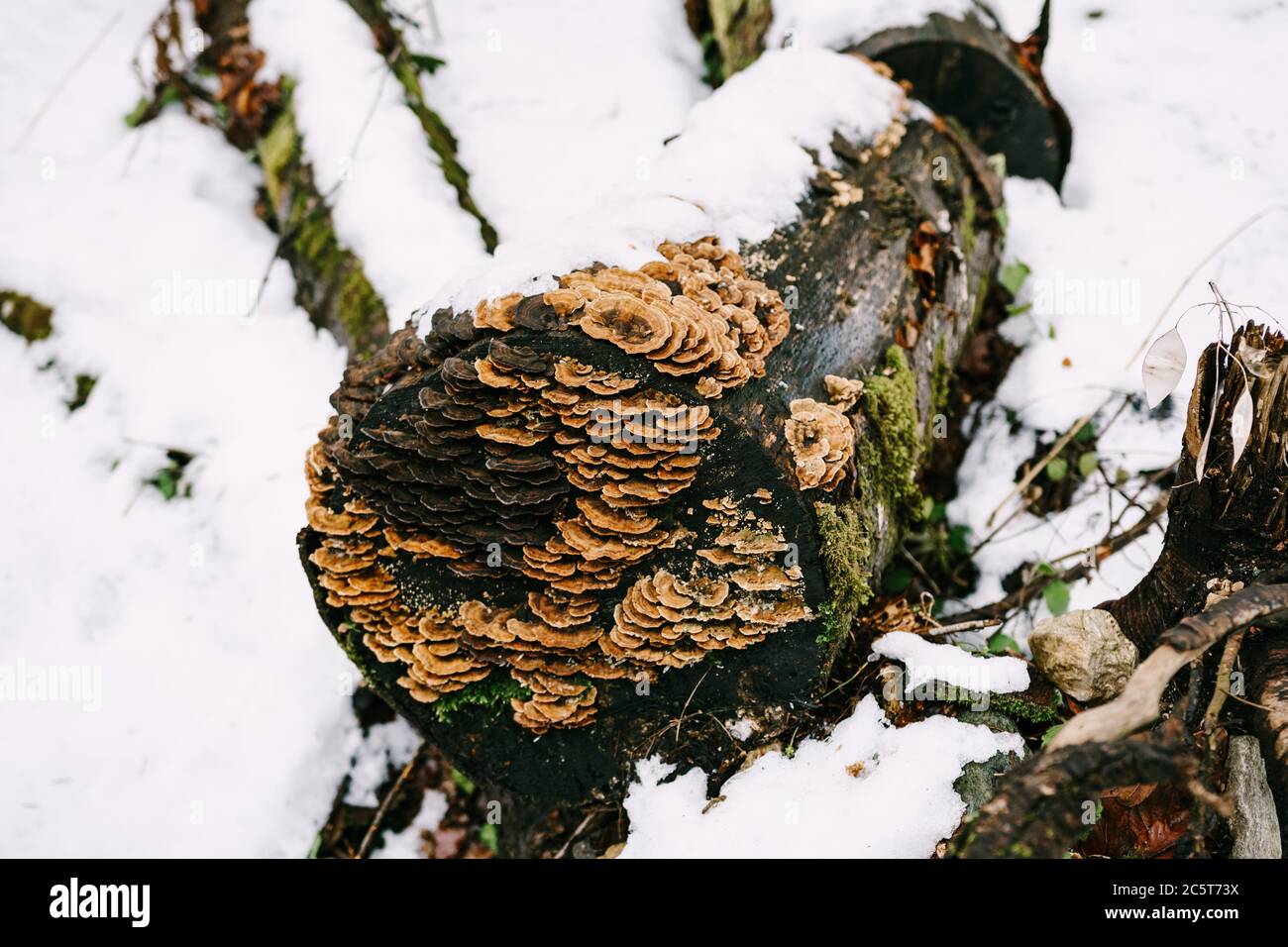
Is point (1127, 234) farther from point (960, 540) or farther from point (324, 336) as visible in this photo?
point (324, 336)

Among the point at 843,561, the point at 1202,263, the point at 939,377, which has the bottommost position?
the point at 843,561

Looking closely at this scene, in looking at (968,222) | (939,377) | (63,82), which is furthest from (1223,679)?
(63,82)

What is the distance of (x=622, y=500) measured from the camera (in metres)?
2.88

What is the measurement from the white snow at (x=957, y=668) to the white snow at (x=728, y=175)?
1.74 metres

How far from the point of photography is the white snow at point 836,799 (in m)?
2.77

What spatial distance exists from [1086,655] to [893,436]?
3.61 feet

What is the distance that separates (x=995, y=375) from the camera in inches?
204

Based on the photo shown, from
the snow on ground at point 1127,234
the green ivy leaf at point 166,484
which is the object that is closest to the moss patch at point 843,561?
the snow on ground at point 1127,234

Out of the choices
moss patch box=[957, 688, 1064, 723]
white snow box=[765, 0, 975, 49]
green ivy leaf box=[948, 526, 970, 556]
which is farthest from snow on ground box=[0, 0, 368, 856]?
white snow box=[765, 0, 975, 49]

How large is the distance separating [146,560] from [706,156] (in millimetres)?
3973

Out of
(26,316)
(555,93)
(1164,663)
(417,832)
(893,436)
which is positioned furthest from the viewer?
(555,93)

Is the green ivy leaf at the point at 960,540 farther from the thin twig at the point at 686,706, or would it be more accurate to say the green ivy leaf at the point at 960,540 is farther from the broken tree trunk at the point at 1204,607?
the thin twig at the point at 686,706
